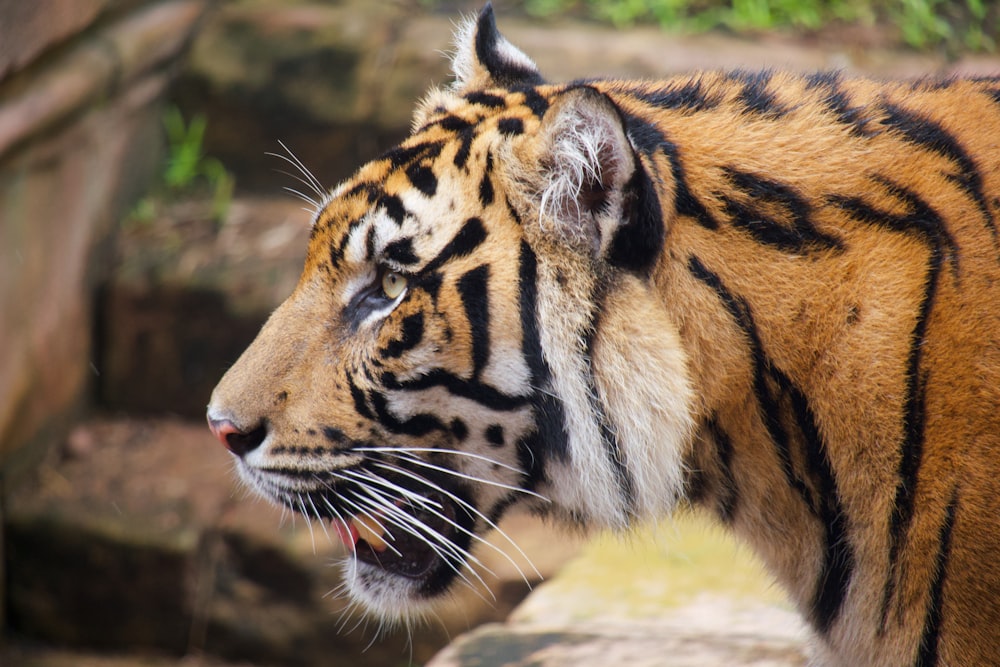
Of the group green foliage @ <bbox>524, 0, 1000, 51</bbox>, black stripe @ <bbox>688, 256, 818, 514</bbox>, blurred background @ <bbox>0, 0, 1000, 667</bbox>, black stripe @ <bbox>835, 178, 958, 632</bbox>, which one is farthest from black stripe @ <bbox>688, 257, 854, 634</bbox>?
green foliage @ <bbox>524, 0, 1000, 51</bbox>

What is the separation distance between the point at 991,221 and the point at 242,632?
410 centimetres

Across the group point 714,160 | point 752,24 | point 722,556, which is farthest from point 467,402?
point 752,24

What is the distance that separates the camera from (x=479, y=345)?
2154 millimetres

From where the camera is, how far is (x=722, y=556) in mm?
3979

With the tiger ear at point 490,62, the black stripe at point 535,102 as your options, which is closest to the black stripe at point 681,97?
the black stripe at point 535,102

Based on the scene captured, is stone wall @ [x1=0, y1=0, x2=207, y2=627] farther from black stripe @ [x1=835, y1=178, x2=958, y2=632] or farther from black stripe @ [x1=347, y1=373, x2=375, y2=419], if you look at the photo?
black stripe @ [x1=835, y1=178, x2=958, y2=632]

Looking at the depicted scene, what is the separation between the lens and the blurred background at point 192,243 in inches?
200

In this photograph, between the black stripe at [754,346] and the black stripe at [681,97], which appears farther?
the black stripe at [681,97]

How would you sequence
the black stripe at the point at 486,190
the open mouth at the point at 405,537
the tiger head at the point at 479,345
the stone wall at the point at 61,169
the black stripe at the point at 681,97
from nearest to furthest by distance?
the tiger head at the point at 479,345
the black stripe at the point at 486,190
the black stripe at the point at 681,97
the open mouth at the point at 405,537
the stone wall at the point at 61,169

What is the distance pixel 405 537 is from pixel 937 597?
1.12 metres

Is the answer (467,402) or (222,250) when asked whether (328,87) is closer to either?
(222,250)

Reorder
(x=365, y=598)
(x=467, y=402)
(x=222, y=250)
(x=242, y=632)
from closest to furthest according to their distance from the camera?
(x=467, y=402) → (x=365, y=598) → (x=242, y=632) → (x=222, y=250)

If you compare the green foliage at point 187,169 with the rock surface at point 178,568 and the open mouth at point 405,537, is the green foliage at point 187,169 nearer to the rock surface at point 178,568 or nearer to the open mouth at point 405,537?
the rock surface at point 178,568

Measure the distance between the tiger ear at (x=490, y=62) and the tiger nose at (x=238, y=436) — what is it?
91cm
